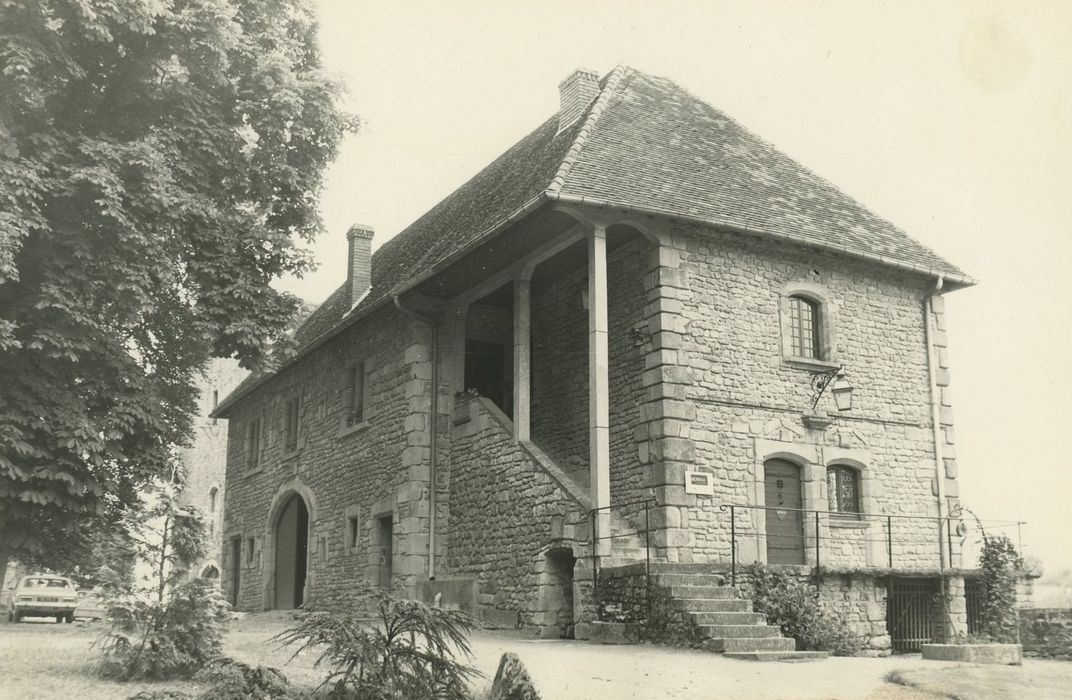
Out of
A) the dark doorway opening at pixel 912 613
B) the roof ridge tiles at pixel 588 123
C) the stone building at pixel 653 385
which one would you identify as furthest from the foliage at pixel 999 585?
the roof ridge tiles at pixel 588 123

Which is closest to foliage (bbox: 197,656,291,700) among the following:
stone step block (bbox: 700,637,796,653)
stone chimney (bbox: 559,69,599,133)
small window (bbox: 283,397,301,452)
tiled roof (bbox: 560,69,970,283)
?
stone step block (bbox: 700,637,796,653)

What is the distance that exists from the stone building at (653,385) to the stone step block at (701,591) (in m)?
0.04

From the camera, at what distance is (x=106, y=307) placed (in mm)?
13102

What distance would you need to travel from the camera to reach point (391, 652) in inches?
302

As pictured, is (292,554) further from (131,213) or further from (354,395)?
(131,213)

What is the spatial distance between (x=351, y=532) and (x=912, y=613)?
10.3 metres

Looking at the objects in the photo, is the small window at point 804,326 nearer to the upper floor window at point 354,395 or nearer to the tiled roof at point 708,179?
the tiled roof at point 708,179

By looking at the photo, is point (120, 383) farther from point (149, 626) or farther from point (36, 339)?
point (149, 626)

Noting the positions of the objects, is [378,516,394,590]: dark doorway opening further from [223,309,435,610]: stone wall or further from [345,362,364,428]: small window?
[345,362,364,428]: small window

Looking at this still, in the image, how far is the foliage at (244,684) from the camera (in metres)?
7.45

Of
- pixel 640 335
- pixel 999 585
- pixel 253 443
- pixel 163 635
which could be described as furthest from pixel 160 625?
pixel 253 443

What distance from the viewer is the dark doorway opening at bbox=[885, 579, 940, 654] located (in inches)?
560

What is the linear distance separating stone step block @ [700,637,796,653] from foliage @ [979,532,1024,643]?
4616 millimetres

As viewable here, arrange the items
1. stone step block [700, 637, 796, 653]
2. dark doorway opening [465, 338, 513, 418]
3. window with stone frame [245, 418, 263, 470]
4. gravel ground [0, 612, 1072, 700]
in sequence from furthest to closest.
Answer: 1. window with stone frame [245, 418, 263, 470]
2. dark doorway opening [465, 338, 513, 418]
3. stone step block [700, 637, 796, 653]
4. gravel ground [0, 612, 1072, 700]
